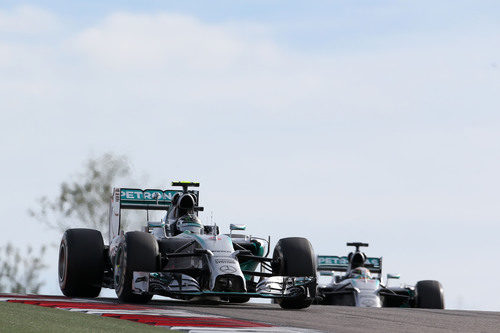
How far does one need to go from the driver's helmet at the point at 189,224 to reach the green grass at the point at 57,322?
530 centimetres

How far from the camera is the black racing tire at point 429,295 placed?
22.8m

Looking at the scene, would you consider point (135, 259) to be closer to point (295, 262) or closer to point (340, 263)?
point (295, 262)

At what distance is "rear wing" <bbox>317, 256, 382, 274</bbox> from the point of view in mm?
29047

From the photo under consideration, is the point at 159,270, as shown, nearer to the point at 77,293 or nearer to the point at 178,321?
the point at 77,293

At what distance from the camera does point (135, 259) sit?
47.0ft

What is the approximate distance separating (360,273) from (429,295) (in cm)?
320

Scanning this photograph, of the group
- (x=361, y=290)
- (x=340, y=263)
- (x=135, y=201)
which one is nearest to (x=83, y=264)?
(x=135, y=201)

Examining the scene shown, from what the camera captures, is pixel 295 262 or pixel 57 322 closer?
pixel 57 322

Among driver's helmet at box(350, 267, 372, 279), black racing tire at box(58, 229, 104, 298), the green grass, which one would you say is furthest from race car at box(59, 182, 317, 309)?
driver's helmet at box(350, 267, 372, 279)

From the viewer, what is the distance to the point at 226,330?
994cm

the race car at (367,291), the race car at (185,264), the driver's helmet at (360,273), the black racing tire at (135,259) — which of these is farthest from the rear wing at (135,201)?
the driver's helmet at (360,273)

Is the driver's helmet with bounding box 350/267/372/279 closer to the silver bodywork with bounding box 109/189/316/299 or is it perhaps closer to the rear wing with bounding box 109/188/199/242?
the rear wing with bounding box 109/188/199/242

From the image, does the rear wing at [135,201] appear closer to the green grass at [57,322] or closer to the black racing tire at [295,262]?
the black racing tire at [295,262]

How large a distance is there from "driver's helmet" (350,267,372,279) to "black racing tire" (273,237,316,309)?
10.0 m
